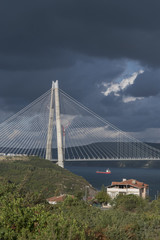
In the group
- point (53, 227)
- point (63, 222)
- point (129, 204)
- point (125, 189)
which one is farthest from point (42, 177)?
point (53, 227)

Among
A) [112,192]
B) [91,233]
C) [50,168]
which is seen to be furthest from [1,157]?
[91,233]

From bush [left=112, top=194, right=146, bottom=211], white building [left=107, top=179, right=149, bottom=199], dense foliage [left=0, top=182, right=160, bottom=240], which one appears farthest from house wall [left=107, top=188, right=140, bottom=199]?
dense foliage [left=0, top=182, right=160, bottom=240]

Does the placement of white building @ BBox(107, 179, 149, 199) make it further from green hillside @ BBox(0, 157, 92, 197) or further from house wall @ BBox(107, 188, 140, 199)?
green hillside @ BBox(0, 157, 92, 197)

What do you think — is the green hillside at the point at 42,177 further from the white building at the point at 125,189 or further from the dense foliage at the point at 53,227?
the dense foliage at the point at 53,227

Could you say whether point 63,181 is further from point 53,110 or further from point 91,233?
point 91,233

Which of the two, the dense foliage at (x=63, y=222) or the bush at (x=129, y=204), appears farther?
the bush at (x=129, y=204)

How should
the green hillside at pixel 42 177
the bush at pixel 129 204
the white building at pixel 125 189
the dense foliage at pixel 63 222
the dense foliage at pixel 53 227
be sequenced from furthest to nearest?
the white building at pixel 125 189 → the green hillside at pixel 42 177 → the bush at pixel 129 204 → the dense foliage at pixel 63 222 → the dense foliage at pixel 53 227

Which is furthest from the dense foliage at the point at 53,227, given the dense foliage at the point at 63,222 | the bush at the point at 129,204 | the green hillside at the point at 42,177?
the green hillside at the point at 42,177

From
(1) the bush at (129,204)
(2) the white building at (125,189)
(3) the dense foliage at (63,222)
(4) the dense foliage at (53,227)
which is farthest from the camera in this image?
(2) the white building at (125,189)

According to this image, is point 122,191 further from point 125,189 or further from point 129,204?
point 129,204
